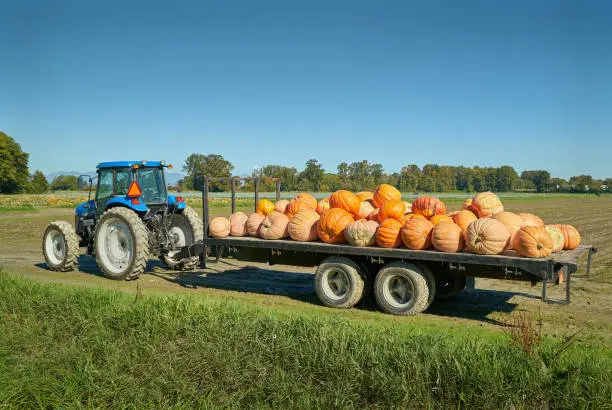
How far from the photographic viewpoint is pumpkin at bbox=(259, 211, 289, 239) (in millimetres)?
9594

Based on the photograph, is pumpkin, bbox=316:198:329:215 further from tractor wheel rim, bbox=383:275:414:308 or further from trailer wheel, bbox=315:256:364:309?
tractor wheel rim, bbox=383:275:414:308

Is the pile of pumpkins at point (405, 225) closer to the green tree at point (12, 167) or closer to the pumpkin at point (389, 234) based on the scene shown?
the pumpkin at point (389, 234)

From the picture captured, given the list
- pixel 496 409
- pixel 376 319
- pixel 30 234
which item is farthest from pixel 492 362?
pixel 30 234

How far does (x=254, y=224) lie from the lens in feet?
33.2

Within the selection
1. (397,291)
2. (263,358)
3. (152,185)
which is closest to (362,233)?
(397,291)

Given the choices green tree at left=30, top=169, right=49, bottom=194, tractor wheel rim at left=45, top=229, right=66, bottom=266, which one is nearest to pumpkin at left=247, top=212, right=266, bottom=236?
tractor wheel rim at left=45, top=229, right=66, bottom=266

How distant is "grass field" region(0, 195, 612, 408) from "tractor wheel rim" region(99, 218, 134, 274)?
3.60 m

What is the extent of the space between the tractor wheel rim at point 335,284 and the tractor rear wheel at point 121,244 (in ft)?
14.9

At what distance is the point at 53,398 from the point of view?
5102 millimetres

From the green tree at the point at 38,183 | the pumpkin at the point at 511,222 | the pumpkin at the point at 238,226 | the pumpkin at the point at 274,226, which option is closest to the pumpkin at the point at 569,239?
the pumpkin at the point at 511,222

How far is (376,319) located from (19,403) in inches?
189

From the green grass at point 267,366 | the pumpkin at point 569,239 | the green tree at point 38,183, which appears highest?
the green tree at point 38,183

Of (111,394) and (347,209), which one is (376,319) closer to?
(347,209)

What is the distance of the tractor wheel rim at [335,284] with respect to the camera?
352 inches
